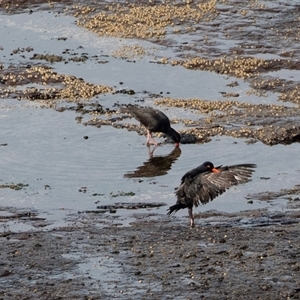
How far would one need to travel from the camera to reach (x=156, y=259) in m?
11.7

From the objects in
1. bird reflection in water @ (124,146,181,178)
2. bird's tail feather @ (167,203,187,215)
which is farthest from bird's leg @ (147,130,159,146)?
bird's tail feather @ (167,203,187,215)

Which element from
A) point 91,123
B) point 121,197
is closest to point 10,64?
point 91,123

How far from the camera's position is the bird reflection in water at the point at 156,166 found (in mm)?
17500

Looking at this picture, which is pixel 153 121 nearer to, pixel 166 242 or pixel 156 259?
pixel 166 242

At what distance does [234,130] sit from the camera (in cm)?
1983

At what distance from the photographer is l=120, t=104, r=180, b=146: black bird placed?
19.5 m

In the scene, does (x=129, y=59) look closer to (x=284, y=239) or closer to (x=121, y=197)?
(x=121, y=197)

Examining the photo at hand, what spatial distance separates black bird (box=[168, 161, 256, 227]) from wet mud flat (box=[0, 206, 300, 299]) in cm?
38

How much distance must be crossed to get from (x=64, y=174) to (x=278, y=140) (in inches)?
191

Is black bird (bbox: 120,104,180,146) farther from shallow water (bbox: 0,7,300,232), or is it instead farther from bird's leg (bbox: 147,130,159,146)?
shallow water (bbox: 0,7,300,232)

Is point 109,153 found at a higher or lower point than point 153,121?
lower

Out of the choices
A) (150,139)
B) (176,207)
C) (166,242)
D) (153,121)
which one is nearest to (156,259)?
(166,242)

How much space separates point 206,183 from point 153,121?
6.04 metres

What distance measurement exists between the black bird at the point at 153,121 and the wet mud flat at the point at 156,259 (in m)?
5.36
